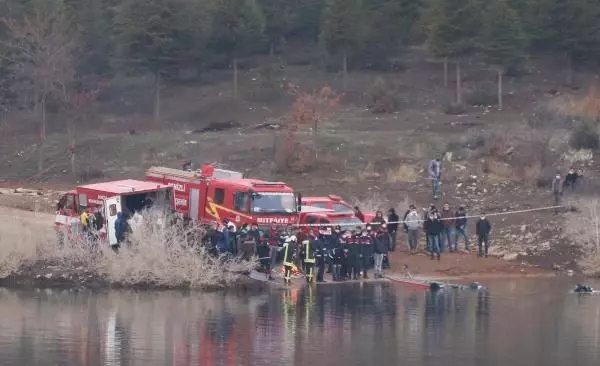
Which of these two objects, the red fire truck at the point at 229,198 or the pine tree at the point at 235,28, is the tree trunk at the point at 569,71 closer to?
the pine tree at the point at 235,28

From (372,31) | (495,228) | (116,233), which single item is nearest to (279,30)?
(372,31)

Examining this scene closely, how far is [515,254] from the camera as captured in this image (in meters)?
42.4

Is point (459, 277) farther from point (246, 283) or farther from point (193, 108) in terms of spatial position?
point (193, 108)

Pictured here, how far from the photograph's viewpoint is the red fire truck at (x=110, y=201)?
38375 mm

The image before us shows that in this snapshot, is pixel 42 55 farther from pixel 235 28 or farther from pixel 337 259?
pixel 337 259

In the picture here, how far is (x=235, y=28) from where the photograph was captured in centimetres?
8312

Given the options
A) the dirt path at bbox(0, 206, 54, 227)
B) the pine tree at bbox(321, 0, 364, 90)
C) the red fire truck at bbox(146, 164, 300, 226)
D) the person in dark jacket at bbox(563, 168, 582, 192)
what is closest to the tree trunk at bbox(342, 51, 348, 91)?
the pine tree at bbox(321, 0, 364, 90)

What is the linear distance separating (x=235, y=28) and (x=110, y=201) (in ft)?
150

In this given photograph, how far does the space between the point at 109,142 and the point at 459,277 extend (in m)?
30.3

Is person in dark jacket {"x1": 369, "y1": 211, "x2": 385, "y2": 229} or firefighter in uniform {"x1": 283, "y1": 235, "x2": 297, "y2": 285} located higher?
person in dark jacket {"x1": 369, "y1": 211, "x2": 385, "y2": 229}

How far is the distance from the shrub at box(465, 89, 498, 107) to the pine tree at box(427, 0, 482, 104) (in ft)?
2.40

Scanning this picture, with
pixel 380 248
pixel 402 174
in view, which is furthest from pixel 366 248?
pixel 402 174

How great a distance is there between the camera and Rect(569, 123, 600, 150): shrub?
2140 inches

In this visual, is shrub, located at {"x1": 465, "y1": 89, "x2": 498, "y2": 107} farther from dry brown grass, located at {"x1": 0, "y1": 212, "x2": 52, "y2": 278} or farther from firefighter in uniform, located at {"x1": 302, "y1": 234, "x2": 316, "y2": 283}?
dry brown grass, located at {"x1": 0, "y1": 212, "x2": 52, "y2": 278}
